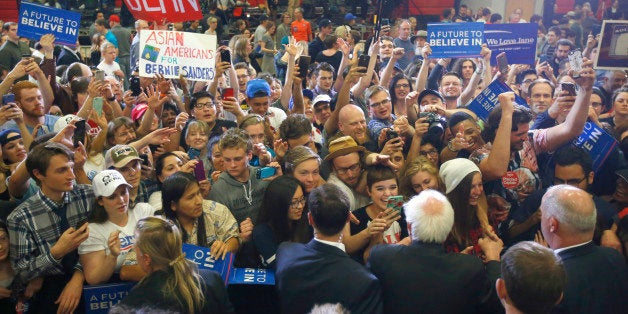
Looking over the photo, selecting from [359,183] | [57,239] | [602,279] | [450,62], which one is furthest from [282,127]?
[450,62]

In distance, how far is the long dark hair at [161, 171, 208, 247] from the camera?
12.0 ft

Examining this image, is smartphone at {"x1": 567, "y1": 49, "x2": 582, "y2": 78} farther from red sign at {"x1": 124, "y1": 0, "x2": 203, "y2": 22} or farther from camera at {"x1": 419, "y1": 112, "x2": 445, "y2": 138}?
red sign at {"x1": 124, "y1": 0, "x2": 203, "y2": 22}

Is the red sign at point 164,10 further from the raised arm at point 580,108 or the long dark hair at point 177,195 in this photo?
the raised arm at point 580,108

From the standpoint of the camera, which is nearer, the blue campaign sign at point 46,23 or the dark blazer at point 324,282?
the dark blazer at point 324,282

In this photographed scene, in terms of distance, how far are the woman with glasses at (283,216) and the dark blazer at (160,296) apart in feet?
2.65

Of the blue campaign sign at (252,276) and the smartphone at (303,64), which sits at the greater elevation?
the smartphone at (303,64)

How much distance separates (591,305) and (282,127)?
276cm

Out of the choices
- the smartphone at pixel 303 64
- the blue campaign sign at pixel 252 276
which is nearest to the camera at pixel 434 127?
the smartphone at pixel 303 64

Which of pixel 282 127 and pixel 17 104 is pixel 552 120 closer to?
pixel 282 127

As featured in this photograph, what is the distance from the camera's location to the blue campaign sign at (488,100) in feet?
18.1

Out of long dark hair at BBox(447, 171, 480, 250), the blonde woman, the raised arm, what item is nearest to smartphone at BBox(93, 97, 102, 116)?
the blonde woman

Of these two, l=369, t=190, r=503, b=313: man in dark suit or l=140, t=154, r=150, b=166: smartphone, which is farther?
l=140, t=154, r=150, b=166: smartphone

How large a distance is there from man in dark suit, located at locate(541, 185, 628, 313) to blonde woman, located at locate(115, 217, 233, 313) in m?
1.72

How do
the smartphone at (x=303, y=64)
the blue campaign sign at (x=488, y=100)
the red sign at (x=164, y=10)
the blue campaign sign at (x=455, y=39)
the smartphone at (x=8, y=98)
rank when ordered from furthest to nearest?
the red sign at (x=164, y=10)
the blue campaign sign at (x=455, y=39)
the smartphone at (x=303, y=64)
the smartphone at (x=8, y=98)
the blue campaign sign at (x=488, y=100)
